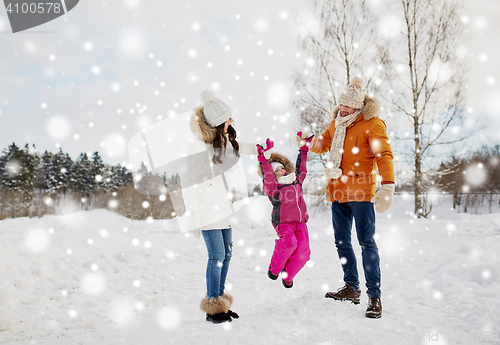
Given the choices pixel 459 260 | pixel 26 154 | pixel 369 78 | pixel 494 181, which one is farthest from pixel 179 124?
pixel 26 154

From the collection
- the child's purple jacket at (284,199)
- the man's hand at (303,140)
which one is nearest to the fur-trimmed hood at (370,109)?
the man's hand at (303,140)

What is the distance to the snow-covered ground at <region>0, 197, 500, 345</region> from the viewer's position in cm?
237

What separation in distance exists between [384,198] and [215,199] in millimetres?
1688

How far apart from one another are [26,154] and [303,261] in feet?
168

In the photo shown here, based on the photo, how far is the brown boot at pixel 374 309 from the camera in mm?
2660

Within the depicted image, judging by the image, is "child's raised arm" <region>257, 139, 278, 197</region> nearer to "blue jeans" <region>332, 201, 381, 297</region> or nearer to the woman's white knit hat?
the woman's white knit hat

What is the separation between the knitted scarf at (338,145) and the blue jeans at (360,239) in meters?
0.38

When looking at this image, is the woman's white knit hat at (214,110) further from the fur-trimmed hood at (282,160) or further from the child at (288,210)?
the fur-trimmed hood at (282,160)

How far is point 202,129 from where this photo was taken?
9.09 ft

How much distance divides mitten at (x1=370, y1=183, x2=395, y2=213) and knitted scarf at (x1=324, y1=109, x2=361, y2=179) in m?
0.48

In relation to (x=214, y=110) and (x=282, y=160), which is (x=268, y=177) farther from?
(x=214, y=110)

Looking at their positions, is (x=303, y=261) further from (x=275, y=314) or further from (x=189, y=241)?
(x=189, y=241)

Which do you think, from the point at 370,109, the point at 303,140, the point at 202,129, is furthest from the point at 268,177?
the point at 370,109

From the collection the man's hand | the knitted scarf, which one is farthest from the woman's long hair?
the knitted scarf
